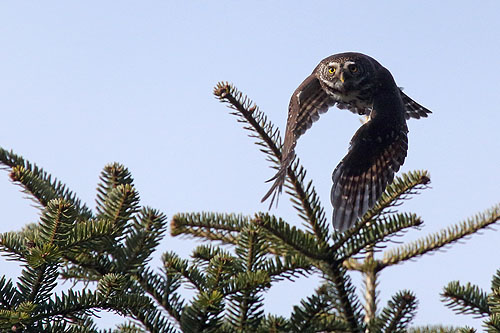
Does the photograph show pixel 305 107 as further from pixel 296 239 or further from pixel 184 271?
pixel 184 271

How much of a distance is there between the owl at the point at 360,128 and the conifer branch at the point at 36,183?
3.74 ft

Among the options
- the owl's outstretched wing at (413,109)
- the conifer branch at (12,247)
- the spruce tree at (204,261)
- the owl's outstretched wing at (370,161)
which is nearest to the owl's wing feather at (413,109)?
the owl's outstretched wing at (413,109)

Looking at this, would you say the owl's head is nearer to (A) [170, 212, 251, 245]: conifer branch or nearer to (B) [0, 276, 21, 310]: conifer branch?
(A) [170, 212, 251, 245]: conifer branch

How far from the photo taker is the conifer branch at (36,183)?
3033mm

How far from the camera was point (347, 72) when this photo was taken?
5.08m

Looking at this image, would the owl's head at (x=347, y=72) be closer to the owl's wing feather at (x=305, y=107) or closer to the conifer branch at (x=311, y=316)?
the owl's wing feather at (x=305, y=107)

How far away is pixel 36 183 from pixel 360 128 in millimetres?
2505

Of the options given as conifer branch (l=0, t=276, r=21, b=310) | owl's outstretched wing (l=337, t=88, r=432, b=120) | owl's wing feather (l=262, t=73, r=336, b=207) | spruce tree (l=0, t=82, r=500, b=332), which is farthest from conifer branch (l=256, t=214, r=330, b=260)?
owl's outstretched wing (l=337, t=88, r=432, b=120)

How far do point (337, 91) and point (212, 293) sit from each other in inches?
123

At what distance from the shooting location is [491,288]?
2.97 metres

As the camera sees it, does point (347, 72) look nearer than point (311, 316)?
No

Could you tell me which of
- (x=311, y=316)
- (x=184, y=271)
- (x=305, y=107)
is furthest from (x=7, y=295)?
(x=305, y=107)

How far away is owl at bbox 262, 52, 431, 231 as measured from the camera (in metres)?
3.58

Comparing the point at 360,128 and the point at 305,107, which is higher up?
the point at 305,107
